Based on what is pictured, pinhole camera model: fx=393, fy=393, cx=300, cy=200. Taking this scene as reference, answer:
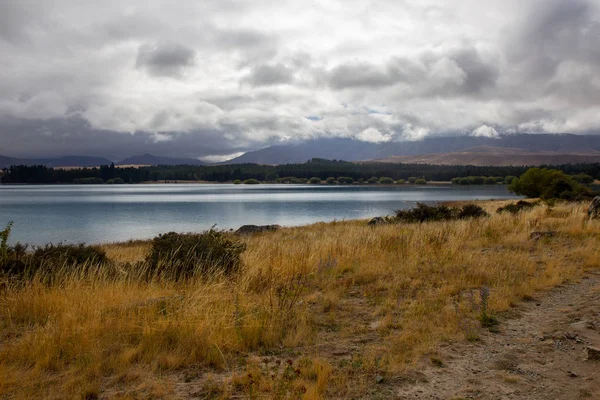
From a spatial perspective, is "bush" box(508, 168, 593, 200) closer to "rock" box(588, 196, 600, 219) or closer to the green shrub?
the green shrub

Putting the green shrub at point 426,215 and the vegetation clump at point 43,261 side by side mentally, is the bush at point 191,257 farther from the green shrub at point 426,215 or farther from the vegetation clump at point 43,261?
the green shrub at point 426,215

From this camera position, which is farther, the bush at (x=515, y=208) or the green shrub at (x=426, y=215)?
the bush at (x=515, y=208)

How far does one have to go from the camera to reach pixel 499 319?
618 cm

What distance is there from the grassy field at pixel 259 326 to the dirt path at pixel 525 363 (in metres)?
0.27

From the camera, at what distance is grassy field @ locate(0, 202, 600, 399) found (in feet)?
14.0

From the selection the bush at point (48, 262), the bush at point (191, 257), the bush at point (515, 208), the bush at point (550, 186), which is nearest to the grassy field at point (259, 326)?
the bush at point (191, 257)

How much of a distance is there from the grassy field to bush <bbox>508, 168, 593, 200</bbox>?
126ft

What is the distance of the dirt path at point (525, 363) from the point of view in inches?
158

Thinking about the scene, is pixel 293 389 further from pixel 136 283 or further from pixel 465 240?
pixel 465 240

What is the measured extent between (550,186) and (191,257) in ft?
170

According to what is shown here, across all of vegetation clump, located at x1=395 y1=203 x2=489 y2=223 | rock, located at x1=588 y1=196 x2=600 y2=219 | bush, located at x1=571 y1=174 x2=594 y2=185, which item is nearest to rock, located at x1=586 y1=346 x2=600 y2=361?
rock, located at x1=588 y1=196 x2=600 y2=219

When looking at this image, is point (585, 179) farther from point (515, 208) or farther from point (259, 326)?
point (259, 326)

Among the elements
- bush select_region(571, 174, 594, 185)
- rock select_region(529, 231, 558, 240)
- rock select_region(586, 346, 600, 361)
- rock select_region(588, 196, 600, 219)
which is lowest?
rock select_region(586, 346, 600, 361)

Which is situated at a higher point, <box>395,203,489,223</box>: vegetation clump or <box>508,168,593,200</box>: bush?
<box>508,168,593,200</box>: bush
